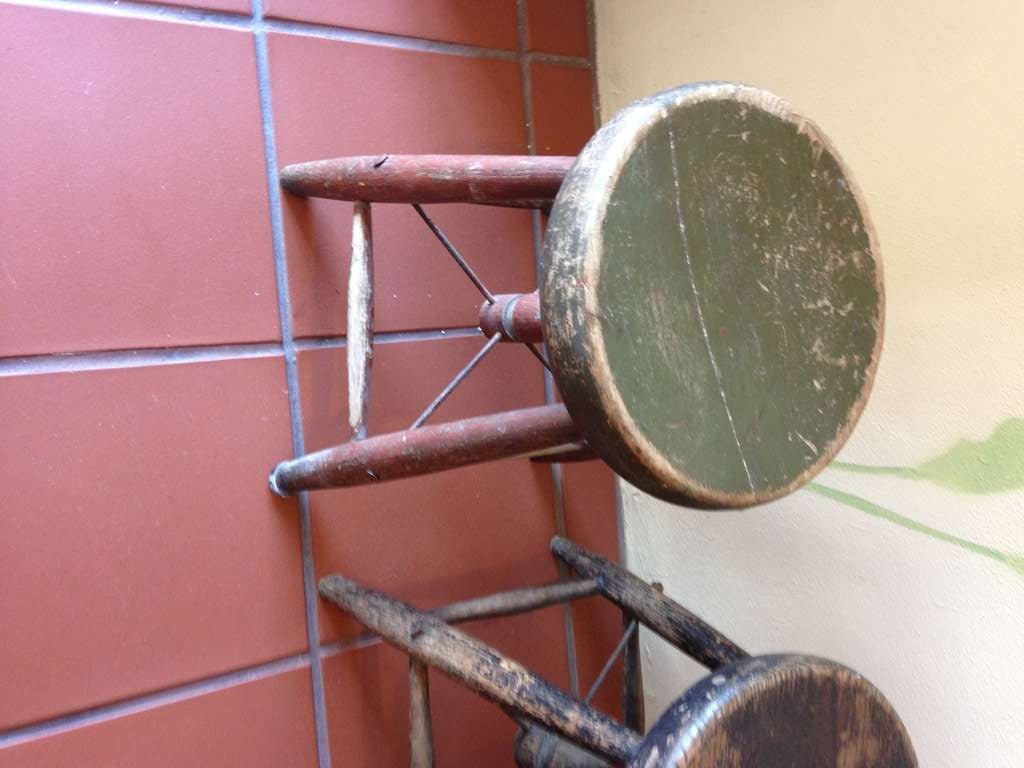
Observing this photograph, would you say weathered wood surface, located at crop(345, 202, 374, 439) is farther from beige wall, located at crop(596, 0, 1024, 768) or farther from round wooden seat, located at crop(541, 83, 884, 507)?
beige wall, located at crop(596, 0, 1024, 768)

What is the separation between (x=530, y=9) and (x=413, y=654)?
29.5 inches

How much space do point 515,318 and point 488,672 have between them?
28cm

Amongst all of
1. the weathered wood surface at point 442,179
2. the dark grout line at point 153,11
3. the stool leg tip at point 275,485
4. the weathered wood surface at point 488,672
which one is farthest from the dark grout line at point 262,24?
the weathered wood surface at point 488,672

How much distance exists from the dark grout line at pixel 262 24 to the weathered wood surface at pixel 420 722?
63 centimetres

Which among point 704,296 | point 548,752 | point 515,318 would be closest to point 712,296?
point 704,296

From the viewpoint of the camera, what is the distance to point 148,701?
76cm

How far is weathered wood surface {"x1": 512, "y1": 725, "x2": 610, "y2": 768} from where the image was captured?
28.4 inches

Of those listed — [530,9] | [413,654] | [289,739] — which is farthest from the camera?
[530,9]

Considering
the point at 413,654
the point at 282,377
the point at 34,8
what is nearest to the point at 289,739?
the point at 413,654

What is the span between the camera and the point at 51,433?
72 centimetres

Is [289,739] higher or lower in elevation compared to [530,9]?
lower

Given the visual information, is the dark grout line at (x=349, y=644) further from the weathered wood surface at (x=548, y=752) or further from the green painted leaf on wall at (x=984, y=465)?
the green painted leaf on wall at (x=984, y=465)

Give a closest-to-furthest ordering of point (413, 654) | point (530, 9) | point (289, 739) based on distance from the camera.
Answer: point (413, 654)
point (289, 739)
point (530, 9)

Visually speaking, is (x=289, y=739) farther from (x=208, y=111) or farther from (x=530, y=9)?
(x=530, y=9)
